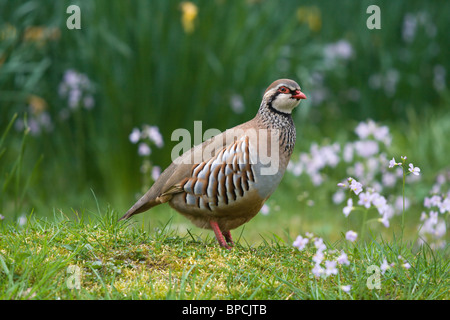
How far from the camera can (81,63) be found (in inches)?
294

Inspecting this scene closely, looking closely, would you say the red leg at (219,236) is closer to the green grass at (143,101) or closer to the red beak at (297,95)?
→ the red beak at (297,95)

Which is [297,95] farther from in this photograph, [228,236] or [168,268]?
[168,268]

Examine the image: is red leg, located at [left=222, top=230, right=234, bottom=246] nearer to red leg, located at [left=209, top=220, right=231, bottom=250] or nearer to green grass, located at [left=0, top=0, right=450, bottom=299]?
red leg, located at [left=209, top=220, right=231, bottom=250]

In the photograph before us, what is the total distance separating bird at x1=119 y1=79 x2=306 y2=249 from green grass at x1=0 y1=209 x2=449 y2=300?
0.86ft

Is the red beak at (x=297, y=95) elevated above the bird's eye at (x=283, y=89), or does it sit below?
below

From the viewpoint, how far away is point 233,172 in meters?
4.14

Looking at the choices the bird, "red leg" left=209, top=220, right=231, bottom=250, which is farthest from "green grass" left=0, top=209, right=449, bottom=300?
the bird

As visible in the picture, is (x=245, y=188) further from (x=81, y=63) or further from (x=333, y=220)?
(x=81, y=63)

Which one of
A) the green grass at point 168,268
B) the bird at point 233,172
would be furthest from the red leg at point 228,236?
the green grass at point 168,268

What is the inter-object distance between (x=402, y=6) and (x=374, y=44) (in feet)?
2.51

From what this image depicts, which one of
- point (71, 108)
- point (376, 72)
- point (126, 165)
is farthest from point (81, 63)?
point (376, 72)

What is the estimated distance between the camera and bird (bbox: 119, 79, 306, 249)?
415 cm

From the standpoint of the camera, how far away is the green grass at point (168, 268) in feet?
10.9

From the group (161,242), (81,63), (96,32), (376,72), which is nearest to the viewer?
(161,242)
